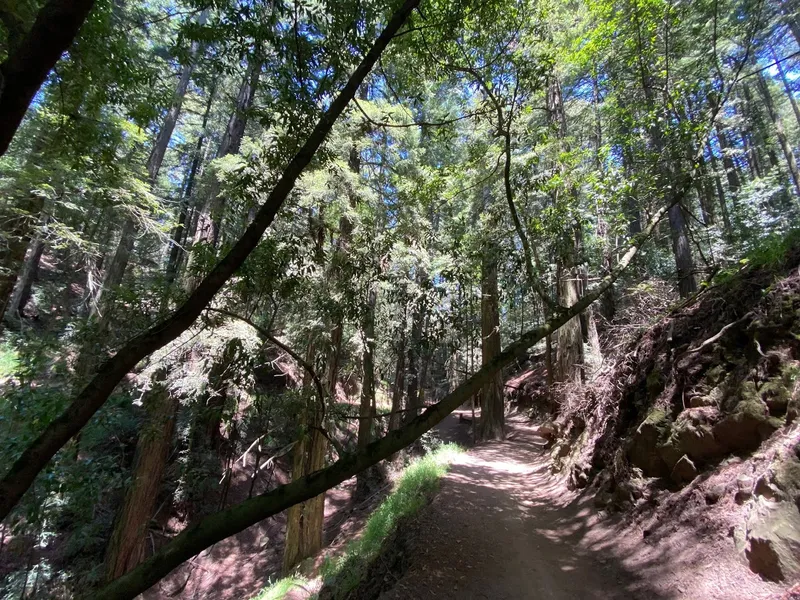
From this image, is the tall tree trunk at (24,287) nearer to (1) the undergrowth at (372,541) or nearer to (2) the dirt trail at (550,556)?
(1) the undergrowth at (372,541)

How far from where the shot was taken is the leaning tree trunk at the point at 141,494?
267 inches

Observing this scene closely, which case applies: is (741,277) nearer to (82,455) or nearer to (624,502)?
(624,502)

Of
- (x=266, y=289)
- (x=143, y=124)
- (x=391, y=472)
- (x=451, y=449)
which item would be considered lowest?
(x=391, y=472)

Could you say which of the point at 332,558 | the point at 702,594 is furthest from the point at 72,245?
the point at 702,594

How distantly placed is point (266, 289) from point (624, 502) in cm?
498

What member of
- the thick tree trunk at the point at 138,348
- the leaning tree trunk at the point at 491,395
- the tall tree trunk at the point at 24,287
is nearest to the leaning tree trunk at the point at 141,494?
the thick tree trunk at the point at 138,348

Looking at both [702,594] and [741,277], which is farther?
[741,277]

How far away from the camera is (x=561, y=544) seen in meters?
4.86

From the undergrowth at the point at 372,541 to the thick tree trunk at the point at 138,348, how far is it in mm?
4367

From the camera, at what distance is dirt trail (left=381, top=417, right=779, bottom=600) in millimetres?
3230

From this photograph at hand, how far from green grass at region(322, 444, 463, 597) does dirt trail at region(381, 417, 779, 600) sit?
0.56 metres

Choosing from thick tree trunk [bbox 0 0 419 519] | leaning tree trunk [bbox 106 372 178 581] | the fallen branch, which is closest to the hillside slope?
the fallen branch

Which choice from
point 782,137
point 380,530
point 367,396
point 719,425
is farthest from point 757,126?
point 380,530

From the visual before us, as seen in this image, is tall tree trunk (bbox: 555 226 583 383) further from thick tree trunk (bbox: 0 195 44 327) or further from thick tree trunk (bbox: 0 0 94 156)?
thick tree trunk (bbox: 0 195 44 327)
